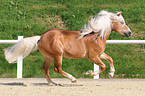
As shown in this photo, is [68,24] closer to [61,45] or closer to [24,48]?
[24,48]

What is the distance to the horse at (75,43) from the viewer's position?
6477mm

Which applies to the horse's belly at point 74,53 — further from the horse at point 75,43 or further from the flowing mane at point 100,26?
the flowing mane at point 100,26

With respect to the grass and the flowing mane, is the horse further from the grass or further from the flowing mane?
the grass

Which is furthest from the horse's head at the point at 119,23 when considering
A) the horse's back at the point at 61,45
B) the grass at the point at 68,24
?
the grass at the point at 68,24

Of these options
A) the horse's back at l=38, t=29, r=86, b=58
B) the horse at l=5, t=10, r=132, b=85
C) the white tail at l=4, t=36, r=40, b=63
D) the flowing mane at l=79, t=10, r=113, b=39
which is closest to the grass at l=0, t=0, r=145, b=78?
the white tail at l=4, t=36, r=40, b=63

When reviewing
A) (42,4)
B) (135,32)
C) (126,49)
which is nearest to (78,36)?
(126,49)

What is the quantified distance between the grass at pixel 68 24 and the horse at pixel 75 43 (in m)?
3.61

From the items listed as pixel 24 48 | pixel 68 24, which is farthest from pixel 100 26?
pixel 68 24

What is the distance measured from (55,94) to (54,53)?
1284 millimetres

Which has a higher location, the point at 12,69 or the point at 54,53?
the point at 54,53

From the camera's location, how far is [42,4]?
2161cm

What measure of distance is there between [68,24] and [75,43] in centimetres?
1119

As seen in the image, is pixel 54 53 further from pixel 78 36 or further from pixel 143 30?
pixel 143 30

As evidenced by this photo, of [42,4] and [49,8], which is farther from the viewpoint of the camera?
[42,4]
